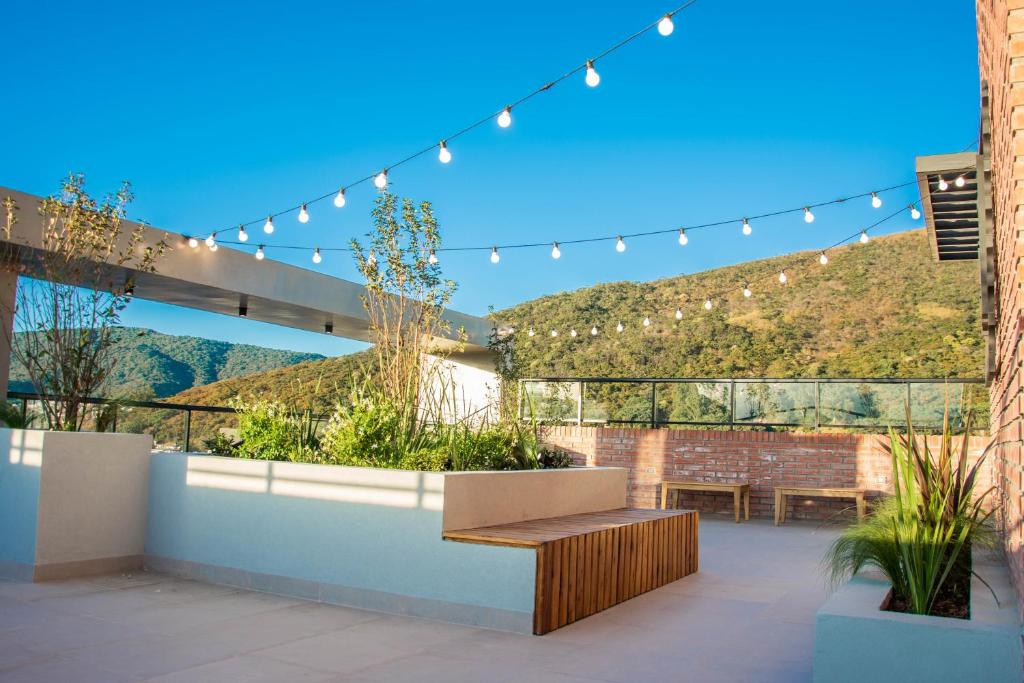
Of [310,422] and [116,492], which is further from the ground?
[310,422]

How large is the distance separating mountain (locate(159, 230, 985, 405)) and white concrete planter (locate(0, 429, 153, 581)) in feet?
46.4

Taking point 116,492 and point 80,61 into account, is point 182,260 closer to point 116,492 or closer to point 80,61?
point 116,492

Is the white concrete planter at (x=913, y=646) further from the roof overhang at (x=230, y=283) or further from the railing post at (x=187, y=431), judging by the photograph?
the railing post at (x=187, y=431)

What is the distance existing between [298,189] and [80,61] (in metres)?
4.86

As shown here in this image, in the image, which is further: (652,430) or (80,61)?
(80,61)

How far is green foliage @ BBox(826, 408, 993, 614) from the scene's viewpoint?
10.5 ft

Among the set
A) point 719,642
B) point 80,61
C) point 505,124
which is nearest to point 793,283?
point 80,61

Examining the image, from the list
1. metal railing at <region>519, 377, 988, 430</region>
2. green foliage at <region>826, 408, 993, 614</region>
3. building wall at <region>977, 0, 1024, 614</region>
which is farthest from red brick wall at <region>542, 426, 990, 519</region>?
green foliage at <region>826, 408, 993, 614</region>

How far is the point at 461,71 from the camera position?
591 inches

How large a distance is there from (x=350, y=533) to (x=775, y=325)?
2145 cm

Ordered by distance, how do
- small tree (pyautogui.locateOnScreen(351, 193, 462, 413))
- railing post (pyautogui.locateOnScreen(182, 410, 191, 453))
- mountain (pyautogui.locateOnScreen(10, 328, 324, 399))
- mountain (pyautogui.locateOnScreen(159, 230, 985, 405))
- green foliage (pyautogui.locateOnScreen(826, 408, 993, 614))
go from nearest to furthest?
green foliage (pyautogui.locateOnScreen(826, 408, 993, 614)) → small tree (pyautogui.locateOnScreen(351, 193, 462, 413)) → railing post (pyautogui.locateOnScreen(182, 410, 191, 453)) → mountain (pyautogui.locateOnScreen(159, 230, 985, 405)) → mountain (pyautogui.locateOnScreen(10, 328, 324, 399))

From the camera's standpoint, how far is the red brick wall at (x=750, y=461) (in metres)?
9.30

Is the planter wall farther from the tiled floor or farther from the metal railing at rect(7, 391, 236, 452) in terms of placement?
the metal railing at rect(7, 391, 236, 452)

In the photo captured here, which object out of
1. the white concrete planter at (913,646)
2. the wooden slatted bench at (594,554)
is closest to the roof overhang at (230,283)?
the wooden slatted bench at (594,554)
